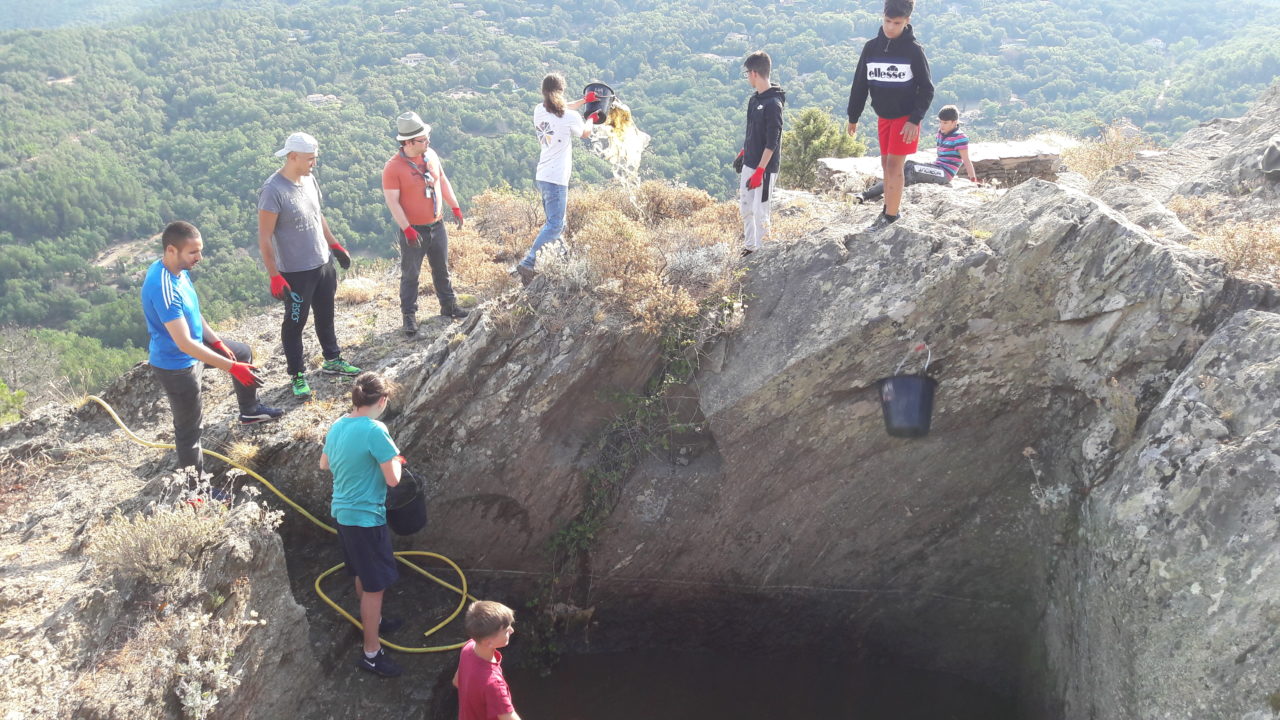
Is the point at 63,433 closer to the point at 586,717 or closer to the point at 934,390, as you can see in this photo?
the point at 586,717

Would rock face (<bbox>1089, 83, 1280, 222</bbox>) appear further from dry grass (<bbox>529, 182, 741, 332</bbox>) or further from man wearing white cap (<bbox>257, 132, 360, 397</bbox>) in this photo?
man wearing white cap (<bbox>257, 132, 360, 397</bbox>)

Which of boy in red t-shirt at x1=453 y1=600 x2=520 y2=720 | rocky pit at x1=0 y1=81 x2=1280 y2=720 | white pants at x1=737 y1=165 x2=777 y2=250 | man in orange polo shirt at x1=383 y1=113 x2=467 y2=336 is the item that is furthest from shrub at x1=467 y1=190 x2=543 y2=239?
boy in red t-shirt at x1=453 y1=600 x2=520 y2=720

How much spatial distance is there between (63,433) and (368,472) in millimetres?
4521

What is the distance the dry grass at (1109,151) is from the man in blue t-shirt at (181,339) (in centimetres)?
1163

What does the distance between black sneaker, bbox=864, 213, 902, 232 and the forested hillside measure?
22.9 metres

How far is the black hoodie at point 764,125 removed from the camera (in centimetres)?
616

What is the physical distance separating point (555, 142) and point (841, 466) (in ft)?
14.0

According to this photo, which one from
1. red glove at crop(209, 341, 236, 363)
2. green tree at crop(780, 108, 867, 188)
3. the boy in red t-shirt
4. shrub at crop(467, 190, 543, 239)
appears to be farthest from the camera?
green tree at crop(780, 108, 867, 188)

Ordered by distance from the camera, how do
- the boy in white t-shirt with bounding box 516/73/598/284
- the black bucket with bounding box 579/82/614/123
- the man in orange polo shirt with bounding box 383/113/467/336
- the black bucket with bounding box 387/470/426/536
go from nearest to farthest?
the black bucket with bounding box 387/470/426/536, the man in orange polo shirt with bounding box 383/113/467/336, the boy in white t-shirt with bounding box 516/73/598/284, the black bucket with bounding box 579/82/614/123

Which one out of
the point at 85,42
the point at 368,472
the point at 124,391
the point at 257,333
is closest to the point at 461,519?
the point at 368,472

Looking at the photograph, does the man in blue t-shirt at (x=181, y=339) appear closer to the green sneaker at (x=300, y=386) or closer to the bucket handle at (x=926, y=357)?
the green sneaker at (x=300, y=386)

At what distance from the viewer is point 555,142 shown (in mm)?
7336

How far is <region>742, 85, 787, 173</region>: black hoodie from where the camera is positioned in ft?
20.2

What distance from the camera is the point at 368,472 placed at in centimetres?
486
